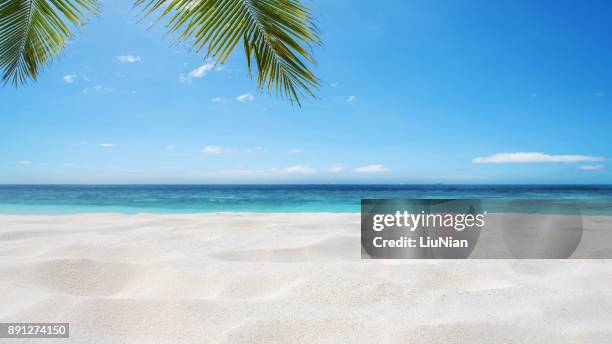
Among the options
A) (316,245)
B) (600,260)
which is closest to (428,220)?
(316,245)

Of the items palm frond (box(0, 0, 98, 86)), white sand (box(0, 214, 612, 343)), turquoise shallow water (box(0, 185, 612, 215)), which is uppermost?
palm frond (box(0, 0, 98, 86))

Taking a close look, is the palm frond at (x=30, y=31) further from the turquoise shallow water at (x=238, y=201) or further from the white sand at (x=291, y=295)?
the turquoise shallow water at (x=238, y=201)

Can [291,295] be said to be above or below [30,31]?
below

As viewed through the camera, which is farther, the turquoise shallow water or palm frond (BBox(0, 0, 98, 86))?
the turquoise shallow water

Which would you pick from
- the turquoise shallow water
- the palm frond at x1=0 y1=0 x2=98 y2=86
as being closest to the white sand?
the palm frond at x1=0 y1=0 x2=98 y2=86

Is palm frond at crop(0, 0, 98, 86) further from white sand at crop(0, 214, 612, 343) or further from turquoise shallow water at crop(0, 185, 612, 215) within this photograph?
turquoise shallow water at crop(0, 185, 612, 215)

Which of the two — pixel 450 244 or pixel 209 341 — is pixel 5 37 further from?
pixel 450 244

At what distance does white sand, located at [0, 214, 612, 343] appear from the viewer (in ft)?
5.09

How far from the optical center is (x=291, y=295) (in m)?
1.95

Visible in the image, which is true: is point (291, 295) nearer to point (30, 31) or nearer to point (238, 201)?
point (30, 31)

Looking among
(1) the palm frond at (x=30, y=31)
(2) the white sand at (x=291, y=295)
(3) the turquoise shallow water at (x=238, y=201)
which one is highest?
(1) the palm frond at (x=30, y=31)

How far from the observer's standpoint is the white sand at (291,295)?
1552 mm

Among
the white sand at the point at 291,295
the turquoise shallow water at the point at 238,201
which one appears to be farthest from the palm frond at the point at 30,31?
the turquoise shallow water at the point at 238,201

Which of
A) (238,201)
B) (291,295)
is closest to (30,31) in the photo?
(291,295)
